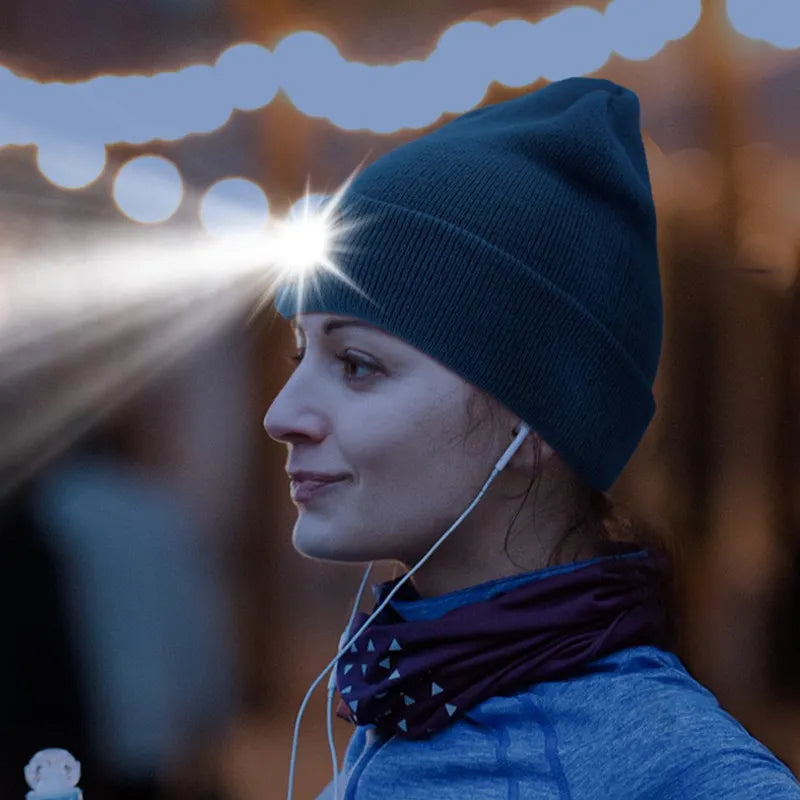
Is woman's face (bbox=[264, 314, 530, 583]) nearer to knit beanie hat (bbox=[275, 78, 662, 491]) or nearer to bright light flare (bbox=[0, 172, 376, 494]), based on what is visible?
knit beanie hat (bbox=[275, 78, 662, 491])

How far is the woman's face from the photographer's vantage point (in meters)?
0.85

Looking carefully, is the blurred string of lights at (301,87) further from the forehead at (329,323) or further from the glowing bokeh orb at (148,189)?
the forehead at (329,323)

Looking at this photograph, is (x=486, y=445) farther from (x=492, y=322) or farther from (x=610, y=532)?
(x=610, y=532)

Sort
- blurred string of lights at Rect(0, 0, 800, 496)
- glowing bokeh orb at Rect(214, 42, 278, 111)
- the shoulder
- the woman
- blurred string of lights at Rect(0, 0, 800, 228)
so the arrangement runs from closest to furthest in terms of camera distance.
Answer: the shoulder < the woman < blurred string of lights at Rect(0, 0, 800, 228) < blurred string of lights at Rect(0, 0, 800, 496) < glowing bokeh orb at Rect(214, 42, 278, 111)

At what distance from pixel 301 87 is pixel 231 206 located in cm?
32

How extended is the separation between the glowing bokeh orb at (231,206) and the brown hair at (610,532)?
1.42 m

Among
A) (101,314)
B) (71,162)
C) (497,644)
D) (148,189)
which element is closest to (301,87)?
(148,189)

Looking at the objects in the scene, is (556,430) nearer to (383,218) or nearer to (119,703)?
(383,218)

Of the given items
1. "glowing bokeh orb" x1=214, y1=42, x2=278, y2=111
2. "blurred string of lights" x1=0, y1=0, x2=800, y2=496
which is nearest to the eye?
"blurred string of lights" x1=0, y1=0, x2=800, y2=496

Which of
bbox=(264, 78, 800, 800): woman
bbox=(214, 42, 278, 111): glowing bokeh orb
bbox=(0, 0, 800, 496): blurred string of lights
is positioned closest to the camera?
bbox=(264, 78, 800, 800): woman

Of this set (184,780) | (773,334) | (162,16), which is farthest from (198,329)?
(773,334)

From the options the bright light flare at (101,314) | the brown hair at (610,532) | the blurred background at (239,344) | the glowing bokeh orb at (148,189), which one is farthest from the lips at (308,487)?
the glowing bokeh orb at (148,189)

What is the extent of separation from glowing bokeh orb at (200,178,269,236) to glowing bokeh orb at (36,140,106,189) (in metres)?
0.27

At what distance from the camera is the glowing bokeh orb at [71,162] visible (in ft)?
7.22
